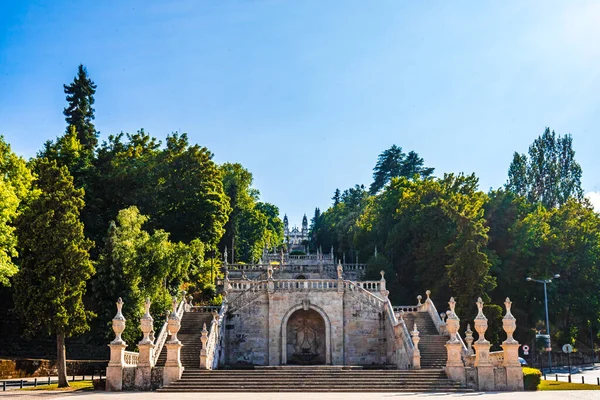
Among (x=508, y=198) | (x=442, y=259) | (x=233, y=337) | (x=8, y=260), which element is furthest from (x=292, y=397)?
(x=508, y=198)

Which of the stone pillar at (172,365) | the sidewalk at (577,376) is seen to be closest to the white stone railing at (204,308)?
the stone pillar at (172,365)

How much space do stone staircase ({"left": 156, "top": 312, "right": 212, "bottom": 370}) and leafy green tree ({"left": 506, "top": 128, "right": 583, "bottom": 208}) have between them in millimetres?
43392

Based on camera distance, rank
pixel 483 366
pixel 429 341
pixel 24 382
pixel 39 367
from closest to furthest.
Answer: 1. pixel 483 366
2. pixel 24 382
3. pixel 429 341
4. pixel 39 367

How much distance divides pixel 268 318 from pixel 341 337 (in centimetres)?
502

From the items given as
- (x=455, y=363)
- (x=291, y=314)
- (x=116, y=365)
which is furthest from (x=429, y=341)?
(x=116, y=365)

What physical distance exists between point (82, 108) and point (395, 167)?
152ft

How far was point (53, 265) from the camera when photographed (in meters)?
32.6

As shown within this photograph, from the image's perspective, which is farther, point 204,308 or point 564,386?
point 204,308

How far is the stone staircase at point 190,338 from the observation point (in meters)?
34.1

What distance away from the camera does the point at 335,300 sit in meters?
42.7

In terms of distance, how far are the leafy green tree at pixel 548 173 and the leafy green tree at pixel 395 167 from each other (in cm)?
1966

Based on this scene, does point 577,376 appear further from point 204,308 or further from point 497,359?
point 204,308

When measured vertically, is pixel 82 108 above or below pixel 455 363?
above

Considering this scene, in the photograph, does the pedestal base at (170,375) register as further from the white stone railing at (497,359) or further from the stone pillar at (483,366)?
the white stone railing at (497,359)
